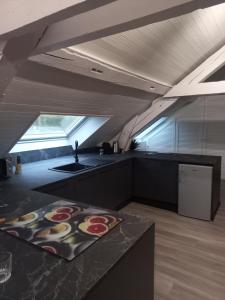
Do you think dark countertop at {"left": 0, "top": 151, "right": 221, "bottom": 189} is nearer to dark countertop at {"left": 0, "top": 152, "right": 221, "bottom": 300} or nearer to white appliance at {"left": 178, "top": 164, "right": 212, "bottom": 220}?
white appliance at {"left": 178, "top": 164, "right": 212, "bottom": 220}

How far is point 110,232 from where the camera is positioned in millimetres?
1175

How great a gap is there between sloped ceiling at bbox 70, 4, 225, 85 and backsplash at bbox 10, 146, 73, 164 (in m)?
1.52

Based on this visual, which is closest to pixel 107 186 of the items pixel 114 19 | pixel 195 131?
Result: pixel 114 19

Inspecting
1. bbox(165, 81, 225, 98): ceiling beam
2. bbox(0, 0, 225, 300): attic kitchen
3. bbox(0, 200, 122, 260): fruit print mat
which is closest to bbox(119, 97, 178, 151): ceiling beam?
bbox(0, 0, 225, 300): attic kitchen

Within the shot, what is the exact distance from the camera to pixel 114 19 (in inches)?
37.4

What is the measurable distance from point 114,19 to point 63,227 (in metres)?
1.02

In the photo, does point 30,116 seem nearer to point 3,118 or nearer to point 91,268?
point 3,118

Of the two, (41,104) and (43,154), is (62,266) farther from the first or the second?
(43,154)

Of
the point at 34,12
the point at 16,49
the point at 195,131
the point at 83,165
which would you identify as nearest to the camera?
the point at 34,12

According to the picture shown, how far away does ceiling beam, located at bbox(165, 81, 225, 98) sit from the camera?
9.18 feet

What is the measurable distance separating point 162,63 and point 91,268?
86.6 inches

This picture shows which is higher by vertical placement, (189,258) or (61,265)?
(61,265)

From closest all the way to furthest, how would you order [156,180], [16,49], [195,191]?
[16,49] < [195,191] < [156,180]

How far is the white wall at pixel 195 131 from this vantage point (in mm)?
4715
